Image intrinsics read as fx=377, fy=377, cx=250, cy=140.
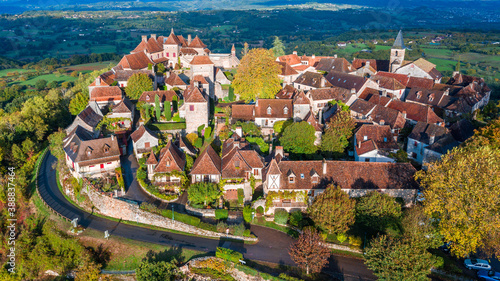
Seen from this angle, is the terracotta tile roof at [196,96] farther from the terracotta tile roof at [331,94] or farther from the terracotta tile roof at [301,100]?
the terracotta tile roof at [331,94]

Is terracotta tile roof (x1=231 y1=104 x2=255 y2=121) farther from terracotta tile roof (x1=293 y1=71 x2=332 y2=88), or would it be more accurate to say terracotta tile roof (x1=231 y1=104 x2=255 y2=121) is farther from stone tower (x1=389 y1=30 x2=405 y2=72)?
stone tower (x1=389 y1=30 x2=405 y2=72)

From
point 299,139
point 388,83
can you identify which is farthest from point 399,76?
point 299,139

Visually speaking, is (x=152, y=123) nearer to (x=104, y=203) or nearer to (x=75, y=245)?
(x=104, y=203)

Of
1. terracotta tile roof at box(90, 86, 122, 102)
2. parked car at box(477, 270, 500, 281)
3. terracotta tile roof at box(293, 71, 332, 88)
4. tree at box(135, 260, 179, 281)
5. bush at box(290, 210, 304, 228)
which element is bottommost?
tree at box(135, 260, 179, 281)

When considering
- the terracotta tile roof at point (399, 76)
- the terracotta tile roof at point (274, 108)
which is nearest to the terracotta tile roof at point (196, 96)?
the terracotta tile roof at point (274, 108)

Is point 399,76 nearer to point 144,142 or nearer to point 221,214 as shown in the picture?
point 221,214

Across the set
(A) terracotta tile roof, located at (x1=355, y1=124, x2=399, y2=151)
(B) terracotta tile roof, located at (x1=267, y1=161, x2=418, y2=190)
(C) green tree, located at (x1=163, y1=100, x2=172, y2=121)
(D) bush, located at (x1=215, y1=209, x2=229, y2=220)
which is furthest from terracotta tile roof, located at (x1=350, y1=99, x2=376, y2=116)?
(D) bush, located at (x1=215, y1=209, x2=229, y2=220)
